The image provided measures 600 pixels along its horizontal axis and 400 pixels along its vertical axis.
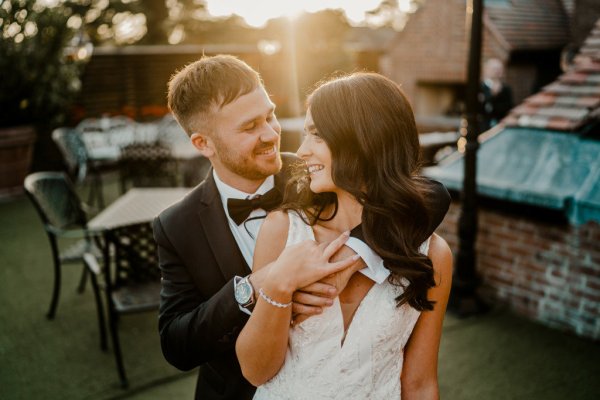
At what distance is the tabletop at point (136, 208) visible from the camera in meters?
3.74

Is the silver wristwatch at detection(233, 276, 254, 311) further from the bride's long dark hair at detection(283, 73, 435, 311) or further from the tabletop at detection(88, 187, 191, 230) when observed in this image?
the tabletop at detection(88, 187, 191, 230)

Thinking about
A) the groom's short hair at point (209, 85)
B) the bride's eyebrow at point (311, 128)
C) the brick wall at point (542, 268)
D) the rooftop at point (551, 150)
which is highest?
the groom's short hair at point (209, 85)

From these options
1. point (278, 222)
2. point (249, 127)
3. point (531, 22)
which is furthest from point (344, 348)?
point (531, 22)

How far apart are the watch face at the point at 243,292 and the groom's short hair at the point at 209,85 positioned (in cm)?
69

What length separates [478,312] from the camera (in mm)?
4141

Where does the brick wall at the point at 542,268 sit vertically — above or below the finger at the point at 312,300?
below

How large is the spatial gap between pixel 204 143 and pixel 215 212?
1.00 ft

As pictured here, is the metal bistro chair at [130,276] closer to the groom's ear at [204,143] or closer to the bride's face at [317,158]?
the groom's ear at [204,143]

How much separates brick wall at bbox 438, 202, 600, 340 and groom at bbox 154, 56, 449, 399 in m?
2.61

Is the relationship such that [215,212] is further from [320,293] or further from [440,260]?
[440,260]

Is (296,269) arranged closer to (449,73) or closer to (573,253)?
(573,253)

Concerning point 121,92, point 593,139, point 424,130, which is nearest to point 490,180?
point 593,139

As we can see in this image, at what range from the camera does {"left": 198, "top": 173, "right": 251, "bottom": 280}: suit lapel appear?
1662 mm

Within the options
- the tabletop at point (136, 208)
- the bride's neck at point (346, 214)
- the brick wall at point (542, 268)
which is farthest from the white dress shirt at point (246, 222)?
the brick wall at point (542, 268)
